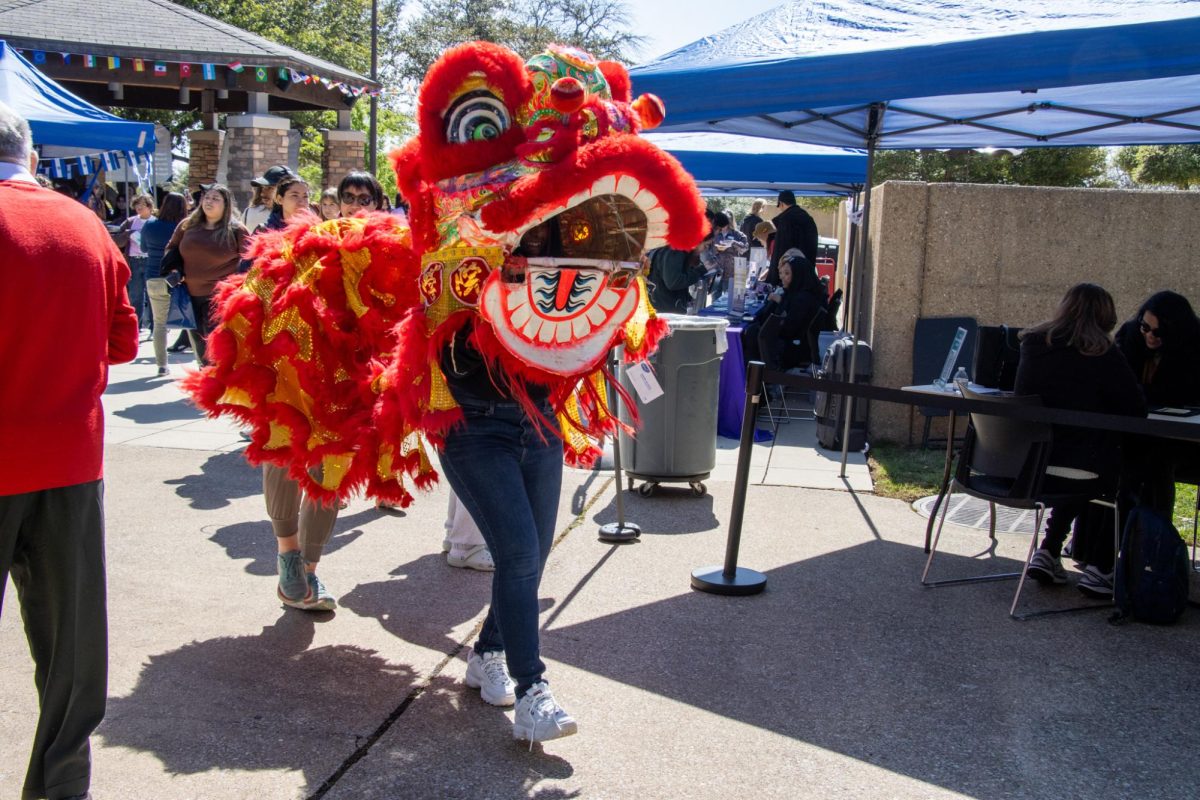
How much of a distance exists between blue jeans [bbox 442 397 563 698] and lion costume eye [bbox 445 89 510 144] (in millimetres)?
747

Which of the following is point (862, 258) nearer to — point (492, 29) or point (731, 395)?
point (731, 395)

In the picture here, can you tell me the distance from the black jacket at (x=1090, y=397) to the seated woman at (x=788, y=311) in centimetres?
446

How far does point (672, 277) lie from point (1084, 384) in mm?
6179

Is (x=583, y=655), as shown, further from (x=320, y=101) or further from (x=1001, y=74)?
(x=320, y=101)

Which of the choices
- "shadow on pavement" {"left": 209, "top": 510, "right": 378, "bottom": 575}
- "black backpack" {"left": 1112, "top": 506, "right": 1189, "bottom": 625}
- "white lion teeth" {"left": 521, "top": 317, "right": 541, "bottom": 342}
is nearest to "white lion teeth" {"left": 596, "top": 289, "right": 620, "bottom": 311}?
"white lion teeth" {"left": 521, "top": 317, "right": 541, "bottom": 342}

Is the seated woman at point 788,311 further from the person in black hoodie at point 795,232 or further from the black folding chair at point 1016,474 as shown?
the black folding chair at point 1016,474

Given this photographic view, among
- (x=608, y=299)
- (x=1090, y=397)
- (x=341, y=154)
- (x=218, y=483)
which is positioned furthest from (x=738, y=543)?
(x=341, y=154)

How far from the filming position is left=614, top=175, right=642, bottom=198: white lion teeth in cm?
279

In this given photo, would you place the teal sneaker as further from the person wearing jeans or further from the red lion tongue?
the red lion tongue

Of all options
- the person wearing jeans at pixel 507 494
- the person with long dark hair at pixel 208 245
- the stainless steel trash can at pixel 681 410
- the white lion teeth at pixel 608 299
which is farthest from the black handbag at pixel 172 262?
the white lion teeth at pixel 608 299

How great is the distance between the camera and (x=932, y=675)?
3936mm

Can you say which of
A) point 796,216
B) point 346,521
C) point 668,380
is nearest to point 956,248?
point 796,216

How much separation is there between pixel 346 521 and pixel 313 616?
151 cm

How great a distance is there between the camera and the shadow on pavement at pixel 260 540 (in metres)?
5.03
